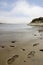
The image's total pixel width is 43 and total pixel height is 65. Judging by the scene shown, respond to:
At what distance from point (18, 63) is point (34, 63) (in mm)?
340

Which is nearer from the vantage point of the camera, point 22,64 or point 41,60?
point 22,64

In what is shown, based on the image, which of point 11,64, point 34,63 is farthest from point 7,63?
point 34,63

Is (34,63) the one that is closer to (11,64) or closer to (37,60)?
(37,60)

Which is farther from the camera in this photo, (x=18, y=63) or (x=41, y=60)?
(x=41, y=60)

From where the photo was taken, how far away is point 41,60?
277 cm

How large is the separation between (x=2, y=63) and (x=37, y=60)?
79 cm

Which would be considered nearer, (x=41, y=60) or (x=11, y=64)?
(x=11, y=64)

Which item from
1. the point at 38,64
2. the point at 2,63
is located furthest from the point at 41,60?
the point at 2,63

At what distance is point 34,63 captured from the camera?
2.60 m

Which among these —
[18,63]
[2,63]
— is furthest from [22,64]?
[2,63]

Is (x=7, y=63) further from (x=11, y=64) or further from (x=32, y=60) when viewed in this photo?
(x=32, y=60)

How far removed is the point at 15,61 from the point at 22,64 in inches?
9.6

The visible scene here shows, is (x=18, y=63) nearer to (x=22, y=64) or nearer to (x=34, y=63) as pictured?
(x=22, y=64)

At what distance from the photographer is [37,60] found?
2775mm
